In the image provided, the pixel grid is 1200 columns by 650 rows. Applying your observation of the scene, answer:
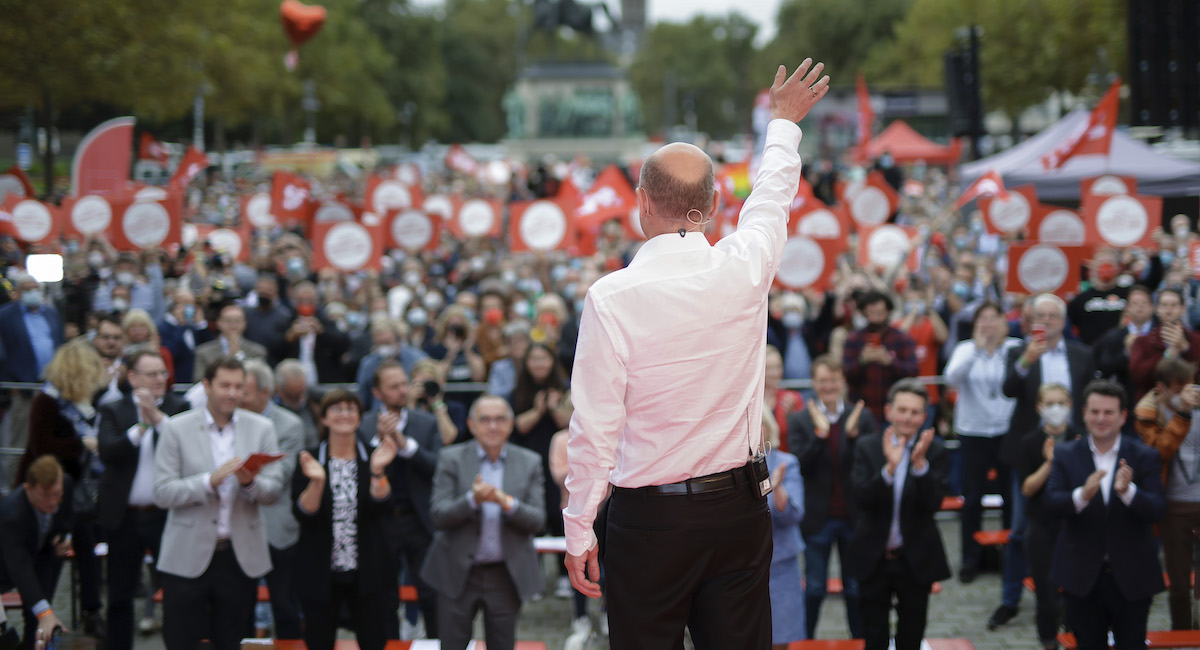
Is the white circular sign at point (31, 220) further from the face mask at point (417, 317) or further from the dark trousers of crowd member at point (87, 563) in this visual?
the dark trousers of crowd member at point (87, 563)

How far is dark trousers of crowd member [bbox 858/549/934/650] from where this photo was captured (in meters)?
5.80

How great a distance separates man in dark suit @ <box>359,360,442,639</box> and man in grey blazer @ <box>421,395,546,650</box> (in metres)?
0.56

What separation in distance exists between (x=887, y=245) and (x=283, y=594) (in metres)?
8.75

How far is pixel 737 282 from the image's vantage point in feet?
10.2

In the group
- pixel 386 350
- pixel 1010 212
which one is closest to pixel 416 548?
pixel 386 350

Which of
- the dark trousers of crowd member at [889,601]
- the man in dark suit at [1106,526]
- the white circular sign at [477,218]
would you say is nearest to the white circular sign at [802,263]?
the man in dark suit at [1106,526]

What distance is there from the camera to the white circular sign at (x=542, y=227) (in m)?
14.0

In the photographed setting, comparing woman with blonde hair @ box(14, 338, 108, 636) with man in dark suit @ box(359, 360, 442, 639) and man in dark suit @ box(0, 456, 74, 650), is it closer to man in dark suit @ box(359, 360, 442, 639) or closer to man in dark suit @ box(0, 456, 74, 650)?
man in dark suit @ box(0, 456, 74, 650)

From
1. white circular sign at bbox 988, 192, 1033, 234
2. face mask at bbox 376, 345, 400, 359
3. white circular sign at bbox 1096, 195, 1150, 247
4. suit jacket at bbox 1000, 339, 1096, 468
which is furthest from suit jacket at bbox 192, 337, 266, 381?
white circular sign at bbox 988, 192, 1033, 234

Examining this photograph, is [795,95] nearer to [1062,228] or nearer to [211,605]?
[211,605]

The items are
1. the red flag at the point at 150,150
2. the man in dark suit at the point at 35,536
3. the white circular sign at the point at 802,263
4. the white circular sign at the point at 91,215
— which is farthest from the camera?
the red flag at the point at 150,150

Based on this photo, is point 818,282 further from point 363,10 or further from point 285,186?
point 363,10

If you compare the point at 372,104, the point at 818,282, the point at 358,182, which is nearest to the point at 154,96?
the point at 818,282

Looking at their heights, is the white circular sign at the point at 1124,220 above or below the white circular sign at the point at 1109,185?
below
